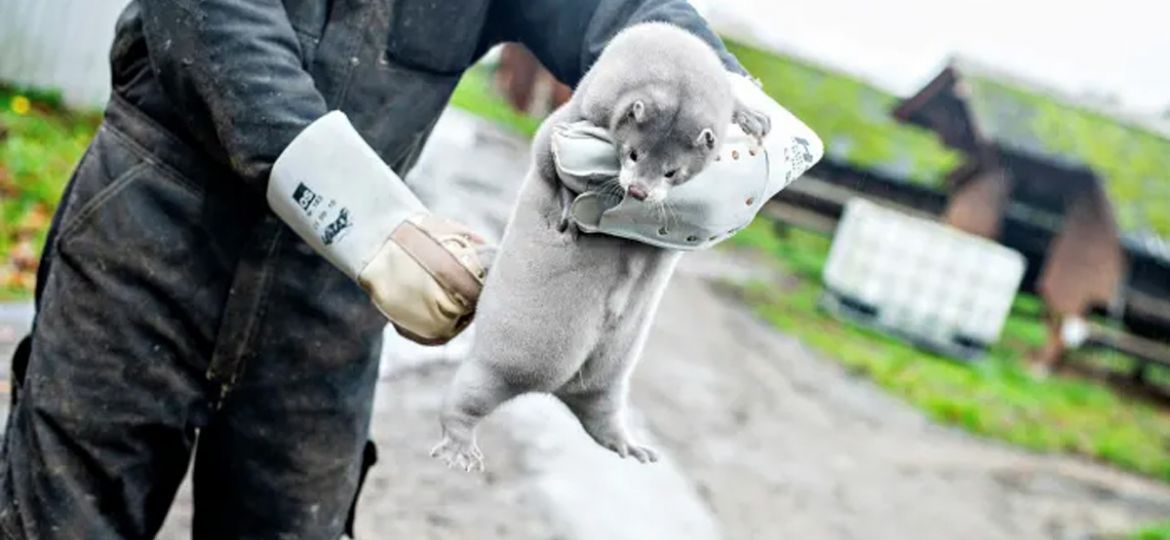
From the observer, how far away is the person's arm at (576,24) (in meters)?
1.68

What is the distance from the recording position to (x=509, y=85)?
18.4m

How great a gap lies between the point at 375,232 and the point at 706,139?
518mm

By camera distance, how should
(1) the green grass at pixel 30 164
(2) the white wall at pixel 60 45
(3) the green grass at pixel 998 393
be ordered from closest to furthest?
(1) the green grass at pixel 30 164 → (2) the white wall at pixel 60 45 → (3) the green grass at pixel 998 393

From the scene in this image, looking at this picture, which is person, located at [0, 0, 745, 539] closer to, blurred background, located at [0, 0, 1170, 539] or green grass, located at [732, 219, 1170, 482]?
blurred background, located at [0, 0, 1170, 539]

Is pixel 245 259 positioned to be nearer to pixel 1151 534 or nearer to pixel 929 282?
pixel 1151 534

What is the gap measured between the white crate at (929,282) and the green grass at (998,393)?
28 centimetres

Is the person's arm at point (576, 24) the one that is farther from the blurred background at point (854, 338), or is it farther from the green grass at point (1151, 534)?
the green grass at point (1151, 534)

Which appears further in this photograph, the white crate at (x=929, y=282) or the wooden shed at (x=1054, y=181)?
the wooden shed at (x=1054, y=181)

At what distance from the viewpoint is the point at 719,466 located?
4.89 metres

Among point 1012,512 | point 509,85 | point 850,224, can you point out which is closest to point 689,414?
point 1012,512

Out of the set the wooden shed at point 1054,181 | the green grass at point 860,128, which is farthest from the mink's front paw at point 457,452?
the green grass at point 860,128

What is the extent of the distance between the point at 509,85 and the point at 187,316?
55.9ft

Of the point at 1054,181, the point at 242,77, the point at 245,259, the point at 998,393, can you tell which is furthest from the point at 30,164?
the point at 1054,181

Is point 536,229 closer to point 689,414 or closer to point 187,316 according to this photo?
point 187,316
